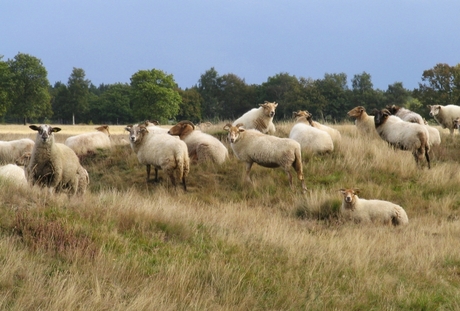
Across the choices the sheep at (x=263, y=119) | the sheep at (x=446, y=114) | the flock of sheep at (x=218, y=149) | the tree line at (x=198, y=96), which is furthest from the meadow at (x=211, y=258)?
the tree line at (x=198, y=96)

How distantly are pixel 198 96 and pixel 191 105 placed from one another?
3.90m

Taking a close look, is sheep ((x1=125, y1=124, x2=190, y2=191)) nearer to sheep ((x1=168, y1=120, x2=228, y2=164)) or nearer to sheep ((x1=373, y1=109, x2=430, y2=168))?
sheep ((x1=168, y1=120, x2=228, y2=164))

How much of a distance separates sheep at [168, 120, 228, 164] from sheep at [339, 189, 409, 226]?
5.40 meters

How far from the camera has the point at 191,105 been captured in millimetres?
93688

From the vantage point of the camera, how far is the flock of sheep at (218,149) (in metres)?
10.7

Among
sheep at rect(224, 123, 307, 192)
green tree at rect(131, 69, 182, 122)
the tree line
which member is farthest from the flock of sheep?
green tree at rect(131, 69, 182, 122)

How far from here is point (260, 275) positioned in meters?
6.61

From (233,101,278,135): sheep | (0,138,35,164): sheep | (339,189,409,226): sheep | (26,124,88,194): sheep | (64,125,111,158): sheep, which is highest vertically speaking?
(233,101,278,135): sheep

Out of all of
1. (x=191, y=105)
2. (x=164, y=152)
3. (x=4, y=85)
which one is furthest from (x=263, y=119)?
(x=191, y=105)

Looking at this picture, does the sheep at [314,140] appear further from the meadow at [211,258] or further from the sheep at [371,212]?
the sheep at [371,212]

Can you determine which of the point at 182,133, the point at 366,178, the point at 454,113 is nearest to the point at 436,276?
the point at 366,178

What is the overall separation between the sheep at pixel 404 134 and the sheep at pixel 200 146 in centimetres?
563

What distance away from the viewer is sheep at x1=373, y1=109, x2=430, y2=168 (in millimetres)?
17031

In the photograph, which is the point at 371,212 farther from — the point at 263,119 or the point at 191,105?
the point at 191,105
